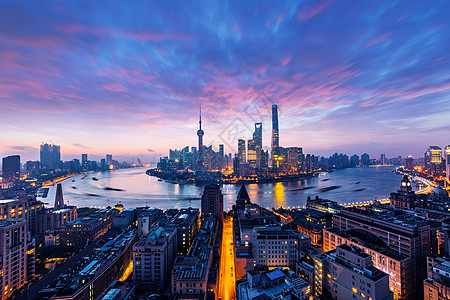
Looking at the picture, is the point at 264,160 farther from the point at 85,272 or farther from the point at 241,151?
the point at 85,272

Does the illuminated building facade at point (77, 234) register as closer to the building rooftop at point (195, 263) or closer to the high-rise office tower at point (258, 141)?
the building rooftop at point (195, 263)

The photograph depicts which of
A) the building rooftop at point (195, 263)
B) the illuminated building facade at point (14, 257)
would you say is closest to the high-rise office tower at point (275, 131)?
the building rooftop at point (195, 263)

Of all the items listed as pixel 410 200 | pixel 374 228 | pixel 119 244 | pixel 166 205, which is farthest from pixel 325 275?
pixel 166 205

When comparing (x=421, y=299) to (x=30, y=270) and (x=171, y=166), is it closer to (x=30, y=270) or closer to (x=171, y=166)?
(x=30, y=270)

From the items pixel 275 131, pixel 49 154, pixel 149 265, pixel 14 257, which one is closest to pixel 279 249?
pixel 149 265

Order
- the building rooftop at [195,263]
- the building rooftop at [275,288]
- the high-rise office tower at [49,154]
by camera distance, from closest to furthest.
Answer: the building rooftop at [275,288]
the building rooftop at [195,263]
the high-rise office tower at [49,154]

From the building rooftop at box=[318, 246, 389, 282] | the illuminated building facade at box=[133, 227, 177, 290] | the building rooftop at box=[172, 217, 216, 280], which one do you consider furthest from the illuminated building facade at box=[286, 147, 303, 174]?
the illuminated building facade at box=[133, 227, 177, 290]
